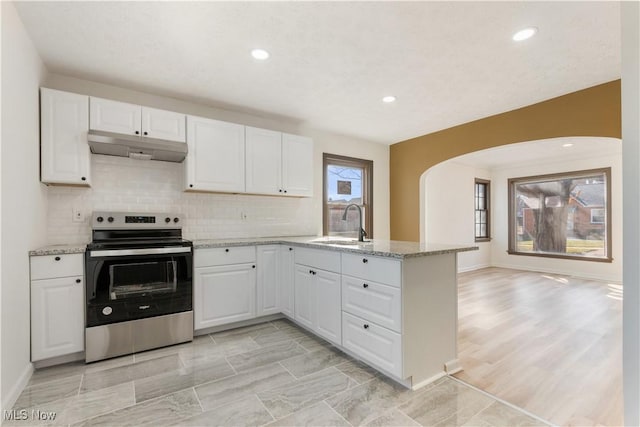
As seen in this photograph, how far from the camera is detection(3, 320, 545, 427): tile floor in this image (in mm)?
1748

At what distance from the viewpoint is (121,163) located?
121 inches

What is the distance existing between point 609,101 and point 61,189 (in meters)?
5.18

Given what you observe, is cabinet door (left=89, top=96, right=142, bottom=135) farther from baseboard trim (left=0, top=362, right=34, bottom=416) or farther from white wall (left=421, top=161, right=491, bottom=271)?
white wall (left=421, top=161, right=491, bottom=271)

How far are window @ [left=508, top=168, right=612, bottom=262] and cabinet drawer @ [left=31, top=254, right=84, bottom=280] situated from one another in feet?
25.9

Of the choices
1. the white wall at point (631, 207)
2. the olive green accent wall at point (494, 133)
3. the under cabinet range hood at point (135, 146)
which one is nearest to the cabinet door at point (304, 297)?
the under cabinet range hood at point (135, 146)

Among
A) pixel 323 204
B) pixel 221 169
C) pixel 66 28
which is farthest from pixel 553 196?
pixel 66 28

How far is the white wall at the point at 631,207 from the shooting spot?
0.97 m

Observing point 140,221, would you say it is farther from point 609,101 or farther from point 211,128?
point 609,101

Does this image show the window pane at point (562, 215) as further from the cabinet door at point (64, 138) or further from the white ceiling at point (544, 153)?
the cabinet door at point (64, 138)

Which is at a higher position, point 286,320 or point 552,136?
point 552,136

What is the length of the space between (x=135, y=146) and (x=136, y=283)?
123 centimetres

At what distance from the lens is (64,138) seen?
8.39ft

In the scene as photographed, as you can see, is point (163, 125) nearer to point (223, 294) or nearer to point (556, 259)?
point (223, 294)

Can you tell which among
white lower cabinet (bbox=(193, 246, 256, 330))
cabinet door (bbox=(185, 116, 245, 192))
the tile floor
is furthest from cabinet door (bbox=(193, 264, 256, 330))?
cabinet door (bbox=(185, 116, 245, 192))
